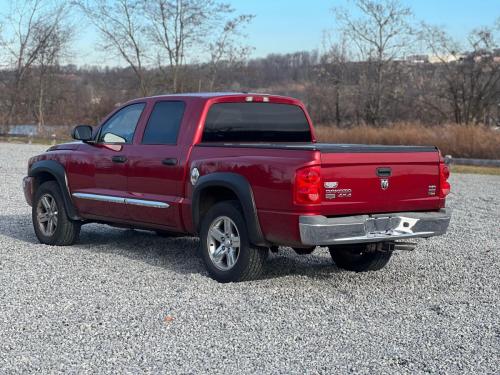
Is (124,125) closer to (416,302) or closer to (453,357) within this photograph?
(416,302)

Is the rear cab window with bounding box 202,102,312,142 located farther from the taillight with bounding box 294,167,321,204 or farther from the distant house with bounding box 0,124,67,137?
the distant house with bounding box 0,124,67,137

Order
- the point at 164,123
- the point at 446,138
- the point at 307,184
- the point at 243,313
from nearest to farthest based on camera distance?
the point at 243,313 → the point at 307,184 → the point at 164,123 → the point at 446,138

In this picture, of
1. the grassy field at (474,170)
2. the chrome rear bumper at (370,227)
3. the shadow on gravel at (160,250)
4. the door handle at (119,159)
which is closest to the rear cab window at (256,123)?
the door handle at (119,159)

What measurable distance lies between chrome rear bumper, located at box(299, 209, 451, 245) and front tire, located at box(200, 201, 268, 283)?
72 cm

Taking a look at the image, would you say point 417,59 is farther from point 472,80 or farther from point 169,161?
point 169,161

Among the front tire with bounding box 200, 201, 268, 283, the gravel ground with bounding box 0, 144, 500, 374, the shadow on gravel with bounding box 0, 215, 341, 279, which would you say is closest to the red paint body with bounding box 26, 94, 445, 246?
the front tire with bounding box 200, 201, 268, 283

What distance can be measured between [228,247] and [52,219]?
10.3 feet

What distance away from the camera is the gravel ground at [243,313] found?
5.05m

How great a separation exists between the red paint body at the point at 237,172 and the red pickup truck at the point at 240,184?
0.5 inches

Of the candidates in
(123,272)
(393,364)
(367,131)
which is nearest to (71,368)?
(393,364)

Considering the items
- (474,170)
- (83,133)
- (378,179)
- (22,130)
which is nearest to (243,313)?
(378,179)

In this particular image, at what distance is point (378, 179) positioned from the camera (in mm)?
6922

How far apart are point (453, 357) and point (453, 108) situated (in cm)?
3940

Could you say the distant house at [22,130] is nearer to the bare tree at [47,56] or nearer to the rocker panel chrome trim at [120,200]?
the bare tree at [47,56]
